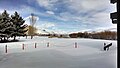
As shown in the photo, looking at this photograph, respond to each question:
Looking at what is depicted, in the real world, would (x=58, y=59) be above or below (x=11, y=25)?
below

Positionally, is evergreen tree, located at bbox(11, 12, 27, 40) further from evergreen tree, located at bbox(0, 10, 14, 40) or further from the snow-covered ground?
the snow-covered ground

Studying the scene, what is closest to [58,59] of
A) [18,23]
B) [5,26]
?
[5,26]

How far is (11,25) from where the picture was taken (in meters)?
19.1

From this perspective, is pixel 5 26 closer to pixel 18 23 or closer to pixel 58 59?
pixel 18 23

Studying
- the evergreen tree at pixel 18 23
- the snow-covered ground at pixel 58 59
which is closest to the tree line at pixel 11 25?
the evergreen tree at pixel 18 23

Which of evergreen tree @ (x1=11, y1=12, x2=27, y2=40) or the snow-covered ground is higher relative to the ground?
evergreen tree @ (x1=11, y1=12, x2=27, y2=40)

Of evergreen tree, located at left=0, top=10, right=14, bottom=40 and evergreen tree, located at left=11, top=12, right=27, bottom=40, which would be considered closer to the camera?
evergreen tree, located at left=0, top=10, right=14, bottom=40

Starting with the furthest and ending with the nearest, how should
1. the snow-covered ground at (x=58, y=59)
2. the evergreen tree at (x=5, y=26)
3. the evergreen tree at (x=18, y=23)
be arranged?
the evergreen tree at (x=18, y=23) < the evergreen tree at (x=5, y=26) < the snow-covered ground at (x=58, y=59)

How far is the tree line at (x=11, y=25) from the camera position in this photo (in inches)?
693

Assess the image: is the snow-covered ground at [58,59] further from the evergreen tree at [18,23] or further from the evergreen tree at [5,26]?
the evergreen tree at [18,23]

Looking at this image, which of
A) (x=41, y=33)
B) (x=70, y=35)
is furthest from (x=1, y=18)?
(x=41, y=33)

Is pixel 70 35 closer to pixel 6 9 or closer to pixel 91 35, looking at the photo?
pixel 91 35

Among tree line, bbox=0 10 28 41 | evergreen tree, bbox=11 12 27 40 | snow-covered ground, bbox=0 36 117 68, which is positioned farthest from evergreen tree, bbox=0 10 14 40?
snow-covered ground, bbox=0 36 117 68

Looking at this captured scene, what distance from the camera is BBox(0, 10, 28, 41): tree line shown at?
1759 cm
